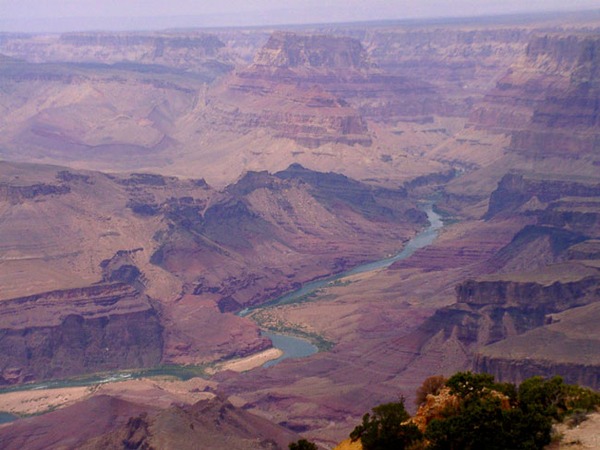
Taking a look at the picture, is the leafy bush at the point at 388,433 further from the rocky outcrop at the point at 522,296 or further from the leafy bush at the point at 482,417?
the rocky outcrop at the point at 522,296

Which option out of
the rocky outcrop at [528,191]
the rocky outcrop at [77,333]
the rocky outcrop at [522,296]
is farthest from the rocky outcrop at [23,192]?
the rocky outcrop at [528,191]

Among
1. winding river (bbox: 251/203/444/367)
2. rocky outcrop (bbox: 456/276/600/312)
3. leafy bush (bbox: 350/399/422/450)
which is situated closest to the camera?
leafy bush (bbox: 350/399/422/450)

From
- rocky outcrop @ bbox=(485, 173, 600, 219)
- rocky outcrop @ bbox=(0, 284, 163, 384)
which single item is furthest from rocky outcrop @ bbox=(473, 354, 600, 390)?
rocky outcrop @ bbox=(485, 173, 600, 219)

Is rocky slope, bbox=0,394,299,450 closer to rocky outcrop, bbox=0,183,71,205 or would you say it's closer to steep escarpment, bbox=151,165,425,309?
steep escarpment, bbox=151,165,425,309

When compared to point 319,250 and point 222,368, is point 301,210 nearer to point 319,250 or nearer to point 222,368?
point 319,250

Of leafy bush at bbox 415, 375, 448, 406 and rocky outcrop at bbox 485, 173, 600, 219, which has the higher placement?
rocky outcrop at bbox 485, 173, 600, 219

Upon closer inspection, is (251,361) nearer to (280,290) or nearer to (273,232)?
(280,290)
